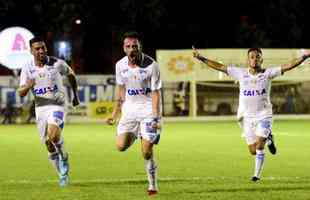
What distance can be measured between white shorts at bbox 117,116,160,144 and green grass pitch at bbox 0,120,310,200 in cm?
85

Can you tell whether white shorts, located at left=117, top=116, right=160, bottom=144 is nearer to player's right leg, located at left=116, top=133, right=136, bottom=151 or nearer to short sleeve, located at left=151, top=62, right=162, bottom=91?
player's right leg, located at left=116, top=133, right=136, bottom=151

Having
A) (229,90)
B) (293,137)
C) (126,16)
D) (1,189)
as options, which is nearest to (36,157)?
(1,189)

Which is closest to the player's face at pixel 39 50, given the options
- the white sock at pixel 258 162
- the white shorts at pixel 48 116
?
the white shorts at pixel 48 116

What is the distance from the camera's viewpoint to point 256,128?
1505 cm

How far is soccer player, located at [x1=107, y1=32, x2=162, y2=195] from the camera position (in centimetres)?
1291

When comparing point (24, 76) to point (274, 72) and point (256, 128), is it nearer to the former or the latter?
point (256, 128)

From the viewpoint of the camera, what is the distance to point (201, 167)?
58.9 feet

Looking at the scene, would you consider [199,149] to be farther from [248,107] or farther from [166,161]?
[248,107]

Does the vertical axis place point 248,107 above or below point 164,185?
above

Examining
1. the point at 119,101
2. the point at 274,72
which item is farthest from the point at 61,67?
the point at 274,72

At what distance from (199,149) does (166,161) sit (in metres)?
3.63

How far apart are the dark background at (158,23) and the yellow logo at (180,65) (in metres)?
6.41

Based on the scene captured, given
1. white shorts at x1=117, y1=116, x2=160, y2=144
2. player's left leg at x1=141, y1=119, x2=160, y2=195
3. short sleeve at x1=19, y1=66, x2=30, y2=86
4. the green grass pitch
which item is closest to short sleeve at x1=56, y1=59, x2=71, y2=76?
short sleeve at x1=19, y1=66, x2=30, y2=86

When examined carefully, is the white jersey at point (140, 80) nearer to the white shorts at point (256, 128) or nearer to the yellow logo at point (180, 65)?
the white shorts at point (256, 128)
